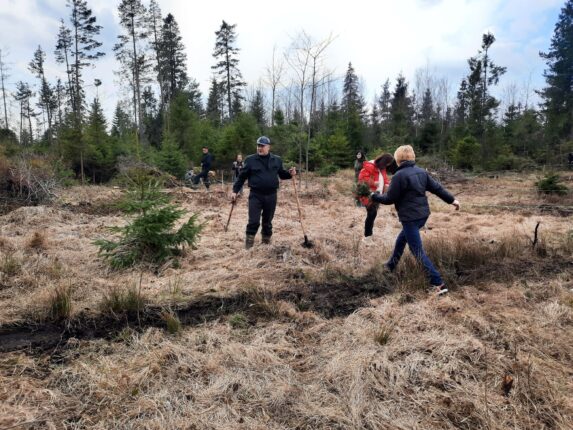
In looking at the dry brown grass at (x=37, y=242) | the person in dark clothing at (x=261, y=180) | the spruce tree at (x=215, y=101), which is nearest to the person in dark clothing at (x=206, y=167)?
the dry brown grass at (x=37, y=242)

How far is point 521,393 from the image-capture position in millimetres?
2668

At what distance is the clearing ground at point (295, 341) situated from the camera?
2.57 meters

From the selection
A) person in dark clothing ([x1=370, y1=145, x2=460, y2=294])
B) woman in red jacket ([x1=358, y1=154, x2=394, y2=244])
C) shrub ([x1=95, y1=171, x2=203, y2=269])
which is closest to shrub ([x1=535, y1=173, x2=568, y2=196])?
woman in red jacket ([x1=358, y1=154, x2=394, y2=244])

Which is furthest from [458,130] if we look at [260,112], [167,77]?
[167,77]

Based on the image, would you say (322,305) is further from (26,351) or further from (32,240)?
(32,240)

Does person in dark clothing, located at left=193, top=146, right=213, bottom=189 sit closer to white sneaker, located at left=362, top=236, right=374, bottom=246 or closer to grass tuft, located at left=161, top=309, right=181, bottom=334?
white sneaker, located at left=362, top=236, right=374, bottom=246

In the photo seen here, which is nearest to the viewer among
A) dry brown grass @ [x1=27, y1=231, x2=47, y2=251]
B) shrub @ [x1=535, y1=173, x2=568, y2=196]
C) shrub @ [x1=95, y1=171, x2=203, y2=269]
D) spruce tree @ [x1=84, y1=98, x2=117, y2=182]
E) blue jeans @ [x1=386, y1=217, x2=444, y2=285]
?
blue jeans @ [x1=386, y1=217, x2=444, y2=285]

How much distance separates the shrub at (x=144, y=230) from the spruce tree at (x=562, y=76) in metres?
28.8

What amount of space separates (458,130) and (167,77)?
23.9 m

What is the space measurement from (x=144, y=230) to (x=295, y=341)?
10.6 feet

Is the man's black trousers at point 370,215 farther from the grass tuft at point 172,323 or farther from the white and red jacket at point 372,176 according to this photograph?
the grass tuft at point 172,323

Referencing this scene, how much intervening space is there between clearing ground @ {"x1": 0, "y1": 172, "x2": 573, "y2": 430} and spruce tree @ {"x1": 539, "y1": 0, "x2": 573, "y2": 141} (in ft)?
84.8

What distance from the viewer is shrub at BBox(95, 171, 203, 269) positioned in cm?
562

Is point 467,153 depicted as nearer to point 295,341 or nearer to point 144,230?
point 144,230
